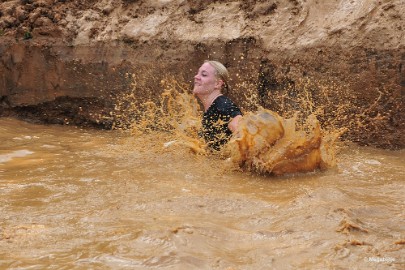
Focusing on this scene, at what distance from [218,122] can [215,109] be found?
0.17 meters

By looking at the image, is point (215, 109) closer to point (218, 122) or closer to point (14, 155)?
point (218, 122)

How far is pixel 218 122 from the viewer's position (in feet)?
17.5

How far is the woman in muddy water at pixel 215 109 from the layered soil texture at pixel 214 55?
644mm

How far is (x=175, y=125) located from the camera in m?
5.92

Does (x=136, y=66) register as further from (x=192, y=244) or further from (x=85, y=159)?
(x=192, y=244)

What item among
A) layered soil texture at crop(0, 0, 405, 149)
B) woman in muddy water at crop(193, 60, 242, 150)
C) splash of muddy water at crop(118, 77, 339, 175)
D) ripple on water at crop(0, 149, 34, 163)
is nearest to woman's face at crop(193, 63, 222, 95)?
woman in muddy water at crop(193, 60, 242, 150)

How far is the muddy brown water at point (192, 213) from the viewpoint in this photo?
256cm

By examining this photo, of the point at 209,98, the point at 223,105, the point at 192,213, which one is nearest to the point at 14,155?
the point at 209,98

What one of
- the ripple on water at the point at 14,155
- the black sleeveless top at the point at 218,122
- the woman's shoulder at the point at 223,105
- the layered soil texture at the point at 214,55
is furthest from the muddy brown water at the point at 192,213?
the layered soil texture at the point at 214,55

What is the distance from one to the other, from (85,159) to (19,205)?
1.68 metres

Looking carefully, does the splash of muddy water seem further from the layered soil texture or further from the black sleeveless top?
the layered soil texture

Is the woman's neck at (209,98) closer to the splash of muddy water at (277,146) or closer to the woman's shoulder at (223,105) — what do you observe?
the woman's shoulder at (223,105)

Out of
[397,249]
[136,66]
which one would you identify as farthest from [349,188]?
[136,66]

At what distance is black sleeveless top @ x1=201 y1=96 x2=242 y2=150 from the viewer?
530 cm
